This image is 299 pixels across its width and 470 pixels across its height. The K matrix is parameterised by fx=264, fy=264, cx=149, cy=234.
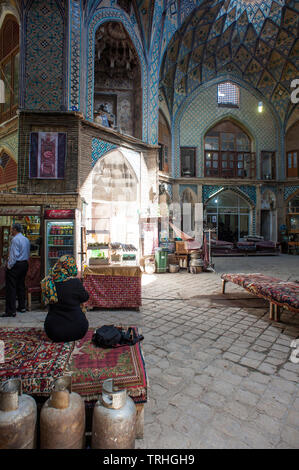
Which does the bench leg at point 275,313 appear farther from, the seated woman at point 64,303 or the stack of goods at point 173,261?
the stack of goods at point 173,261

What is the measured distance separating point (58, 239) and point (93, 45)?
25.7ft

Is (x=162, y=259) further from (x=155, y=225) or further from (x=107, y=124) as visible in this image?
(x=107, y=124)

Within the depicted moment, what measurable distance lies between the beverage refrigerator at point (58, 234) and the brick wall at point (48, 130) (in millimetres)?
2925

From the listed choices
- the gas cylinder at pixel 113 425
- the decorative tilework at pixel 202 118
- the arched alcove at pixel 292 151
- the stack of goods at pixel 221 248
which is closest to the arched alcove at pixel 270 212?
the arched alcove at pixel 292 151

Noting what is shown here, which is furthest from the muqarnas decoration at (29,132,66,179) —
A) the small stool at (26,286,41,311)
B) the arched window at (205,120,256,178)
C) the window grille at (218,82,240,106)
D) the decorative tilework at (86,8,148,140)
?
the window grille at (218,82,240,106)

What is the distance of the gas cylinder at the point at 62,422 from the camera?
162 cm

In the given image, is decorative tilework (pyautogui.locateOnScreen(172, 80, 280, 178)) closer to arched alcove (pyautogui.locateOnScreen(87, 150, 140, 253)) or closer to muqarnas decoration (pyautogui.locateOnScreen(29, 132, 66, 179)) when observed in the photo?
arched alcove (pyautogui.locateOnScreen(87, 150, 140, 253))

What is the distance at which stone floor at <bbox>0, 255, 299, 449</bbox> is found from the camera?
2.02 meters

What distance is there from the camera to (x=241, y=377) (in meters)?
2.83

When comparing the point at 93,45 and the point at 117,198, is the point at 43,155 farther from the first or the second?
the point at 93,45

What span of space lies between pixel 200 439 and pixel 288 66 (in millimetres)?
21410

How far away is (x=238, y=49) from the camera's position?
1684 cm

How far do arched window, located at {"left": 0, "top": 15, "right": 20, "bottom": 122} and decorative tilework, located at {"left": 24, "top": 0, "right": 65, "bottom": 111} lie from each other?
1381mm
